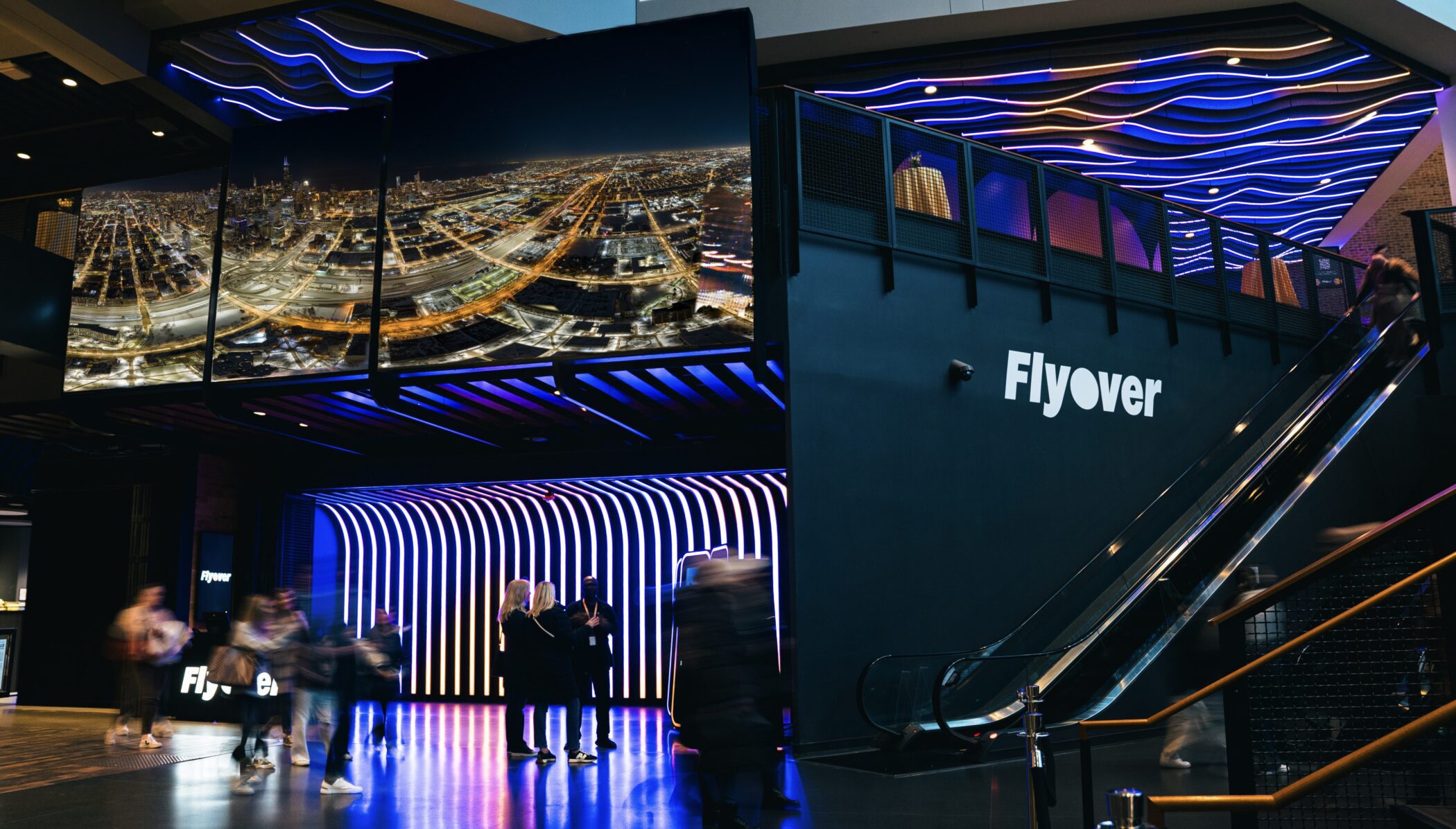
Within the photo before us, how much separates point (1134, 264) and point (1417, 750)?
9.14 meters

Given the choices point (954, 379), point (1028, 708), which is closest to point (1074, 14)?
point (954, 379)

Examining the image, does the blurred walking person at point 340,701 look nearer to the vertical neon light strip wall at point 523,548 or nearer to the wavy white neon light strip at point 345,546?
the vertical neon light strip wall at point 523,548

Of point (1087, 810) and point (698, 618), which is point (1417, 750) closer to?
point (1087, 810)

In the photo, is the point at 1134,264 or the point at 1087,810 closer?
the point at 1087,810

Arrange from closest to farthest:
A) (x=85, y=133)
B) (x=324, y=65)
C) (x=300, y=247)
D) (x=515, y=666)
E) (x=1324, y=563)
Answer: (x=1324, y=563), (x=515, y=666), (x=300, y=247), (x=324, y=65), (x=85, y=133)

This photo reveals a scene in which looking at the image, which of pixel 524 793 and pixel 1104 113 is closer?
pixel 524 793

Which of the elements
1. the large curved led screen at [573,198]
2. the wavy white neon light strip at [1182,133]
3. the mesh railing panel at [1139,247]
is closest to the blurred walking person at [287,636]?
the large curved led screen at [573,198]

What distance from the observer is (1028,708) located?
462cm

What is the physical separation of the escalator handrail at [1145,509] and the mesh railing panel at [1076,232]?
2.29 m

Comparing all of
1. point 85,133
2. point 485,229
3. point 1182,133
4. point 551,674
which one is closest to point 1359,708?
point 551,674

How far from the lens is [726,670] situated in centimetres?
452

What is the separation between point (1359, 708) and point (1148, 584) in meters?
4.78

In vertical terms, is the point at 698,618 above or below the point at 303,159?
below

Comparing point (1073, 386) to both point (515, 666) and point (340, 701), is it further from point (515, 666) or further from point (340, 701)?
point (340, 701)
